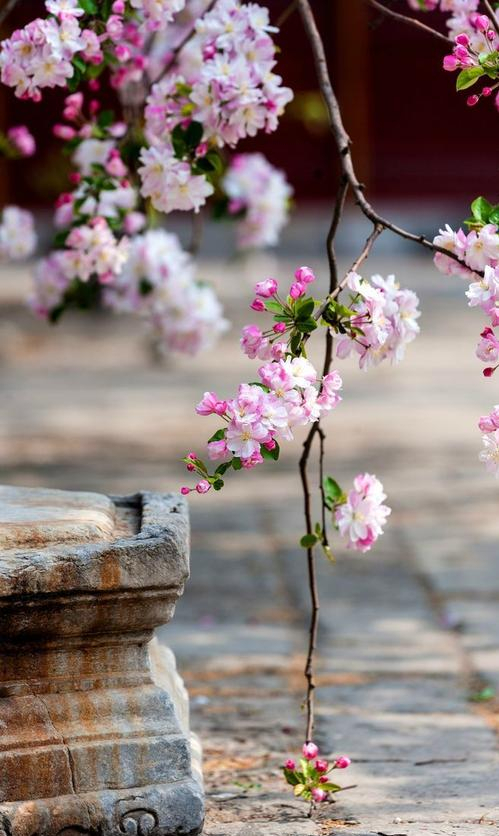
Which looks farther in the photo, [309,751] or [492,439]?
[309,751]

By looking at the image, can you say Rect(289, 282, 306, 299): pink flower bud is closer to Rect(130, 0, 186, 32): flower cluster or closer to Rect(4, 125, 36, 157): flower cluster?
Rect(130, 0, 186, 32): flower cluster

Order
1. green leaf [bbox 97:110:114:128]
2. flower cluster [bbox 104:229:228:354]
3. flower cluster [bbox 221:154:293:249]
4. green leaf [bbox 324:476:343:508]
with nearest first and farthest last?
green leaf [bbox 324:476:343:508], green leaf [bbox 97:110:114:128], flower cluster [bbox 104:229:228:354], flower cluster [bbox 221:154:293:249]

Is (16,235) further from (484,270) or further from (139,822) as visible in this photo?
(139,822)

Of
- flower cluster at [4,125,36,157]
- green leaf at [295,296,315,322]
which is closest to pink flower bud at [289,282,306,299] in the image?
green leaf at [295,296,315,322]

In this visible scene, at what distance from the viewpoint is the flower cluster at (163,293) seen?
12.2 feet

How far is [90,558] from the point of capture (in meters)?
2.12

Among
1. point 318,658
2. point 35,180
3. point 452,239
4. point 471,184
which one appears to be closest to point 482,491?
point 318,658

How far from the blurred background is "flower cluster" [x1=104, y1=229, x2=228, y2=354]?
775 millimetres

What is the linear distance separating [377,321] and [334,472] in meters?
3.43

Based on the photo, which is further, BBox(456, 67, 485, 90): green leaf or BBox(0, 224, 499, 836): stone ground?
BBox(0, 224, 499, 836): stone ground

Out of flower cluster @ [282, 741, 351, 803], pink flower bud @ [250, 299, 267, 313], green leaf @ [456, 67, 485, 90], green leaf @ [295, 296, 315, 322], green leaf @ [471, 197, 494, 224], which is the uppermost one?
green leaf @ [456, 67, 485, 90]

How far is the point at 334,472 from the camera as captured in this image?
5.57m

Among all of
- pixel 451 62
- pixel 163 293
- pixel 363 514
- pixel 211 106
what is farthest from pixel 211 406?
pixel 163 293

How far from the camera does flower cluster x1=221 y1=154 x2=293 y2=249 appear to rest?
3.88m
